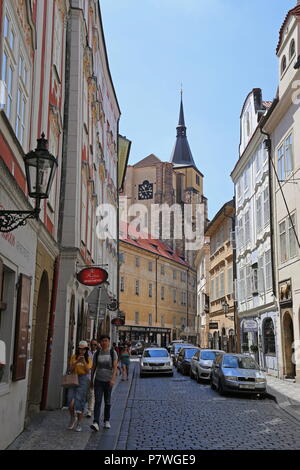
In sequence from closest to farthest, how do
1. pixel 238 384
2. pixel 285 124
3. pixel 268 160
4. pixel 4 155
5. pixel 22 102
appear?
pixel 4 155
pixel 22 102
pixel 238 384
pixel 285 124
pixel 268 160

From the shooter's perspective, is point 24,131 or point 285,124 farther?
point 285,124

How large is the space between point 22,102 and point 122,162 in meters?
29.6

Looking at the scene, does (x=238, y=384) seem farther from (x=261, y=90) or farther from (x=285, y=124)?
(x=261, y=90)

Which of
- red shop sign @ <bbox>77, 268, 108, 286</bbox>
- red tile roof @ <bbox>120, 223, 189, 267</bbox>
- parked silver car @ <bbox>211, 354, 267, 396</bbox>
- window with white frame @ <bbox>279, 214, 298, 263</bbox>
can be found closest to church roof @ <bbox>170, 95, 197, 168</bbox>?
red tile roof @ <bbox>120, 223, 189, 267</bbox>

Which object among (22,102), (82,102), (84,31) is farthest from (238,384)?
(84,31)

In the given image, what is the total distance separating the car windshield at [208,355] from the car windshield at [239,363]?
5330 mm

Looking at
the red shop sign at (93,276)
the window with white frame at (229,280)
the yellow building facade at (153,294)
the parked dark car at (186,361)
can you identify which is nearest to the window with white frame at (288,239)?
the parked dark car at (186,361)

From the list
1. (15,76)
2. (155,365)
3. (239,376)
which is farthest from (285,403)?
(155,365)

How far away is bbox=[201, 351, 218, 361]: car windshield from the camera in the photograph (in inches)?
964

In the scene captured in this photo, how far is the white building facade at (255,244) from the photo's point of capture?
90.3ft

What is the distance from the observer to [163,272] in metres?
74.3

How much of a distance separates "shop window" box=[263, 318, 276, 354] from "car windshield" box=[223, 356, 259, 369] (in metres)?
8.38

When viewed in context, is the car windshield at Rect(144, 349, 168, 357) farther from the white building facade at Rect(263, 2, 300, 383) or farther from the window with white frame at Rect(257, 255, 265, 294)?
the white building facade at Rect(263, 2, 300, 383)

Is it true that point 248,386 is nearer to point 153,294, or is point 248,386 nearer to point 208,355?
point 208,355
